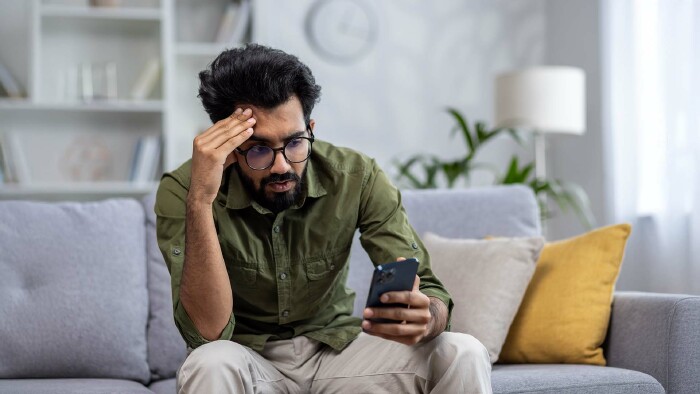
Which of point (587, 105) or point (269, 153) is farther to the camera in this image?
point (587, 105)

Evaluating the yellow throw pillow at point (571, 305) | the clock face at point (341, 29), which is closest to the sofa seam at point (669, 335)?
the yellow throw pillow at point (571, 305)

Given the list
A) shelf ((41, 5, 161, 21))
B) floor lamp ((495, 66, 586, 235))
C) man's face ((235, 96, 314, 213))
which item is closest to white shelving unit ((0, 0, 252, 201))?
shelf ((41, 5, 161, 21))

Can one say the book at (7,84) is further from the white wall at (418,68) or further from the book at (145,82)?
the white wall at (418,68)

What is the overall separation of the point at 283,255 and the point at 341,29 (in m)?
2.78

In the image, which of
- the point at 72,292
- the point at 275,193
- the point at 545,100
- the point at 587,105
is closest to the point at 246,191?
the point at 275,193

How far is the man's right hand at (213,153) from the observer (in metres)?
1.66

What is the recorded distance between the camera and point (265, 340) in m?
1.80

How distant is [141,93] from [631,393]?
278 centimetres

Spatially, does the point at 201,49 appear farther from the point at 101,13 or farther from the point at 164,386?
the point at 164,386

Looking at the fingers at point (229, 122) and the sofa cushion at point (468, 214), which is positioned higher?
the fingers at point (229, 122)

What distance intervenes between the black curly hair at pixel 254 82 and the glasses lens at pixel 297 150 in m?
0.08

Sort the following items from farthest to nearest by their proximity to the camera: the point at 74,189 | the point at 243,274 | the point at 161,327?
the point at 74,189 → the point at 161,327 → the point at 243,274

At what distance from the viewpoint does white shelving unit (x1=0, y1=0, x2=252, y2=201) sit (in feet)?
13.1

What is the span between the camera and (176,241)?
171cm
